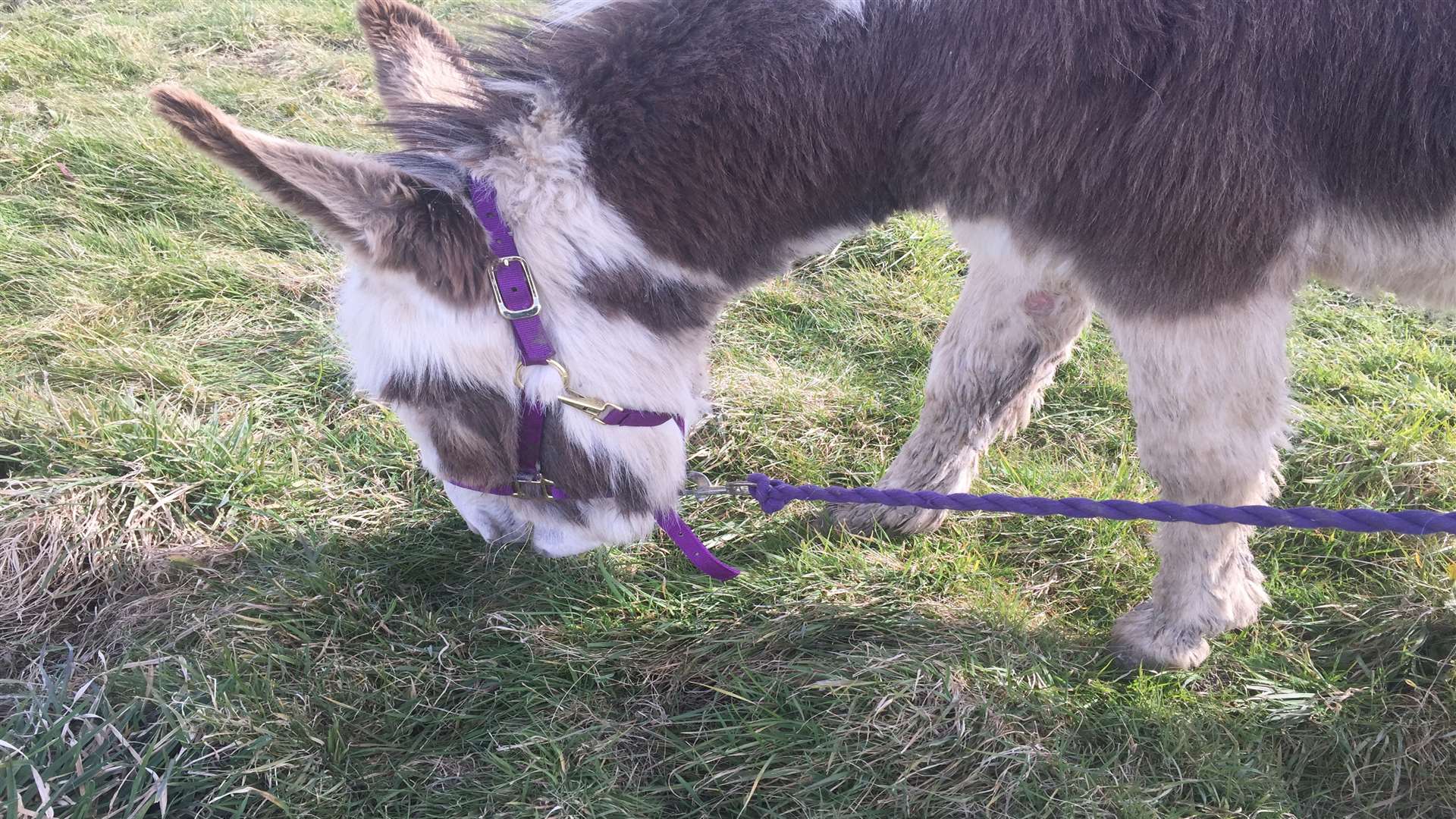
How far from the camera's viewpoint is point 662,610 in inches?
91.0

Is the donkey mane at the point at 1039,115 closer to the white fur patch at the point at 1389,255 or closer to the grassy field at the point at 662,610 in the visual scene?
the white fur patch at the point at 1389,255

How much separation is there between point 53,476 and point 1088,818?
2.76m

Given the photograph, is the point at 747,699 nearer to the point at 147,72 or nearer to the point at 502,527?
the point at 502,527

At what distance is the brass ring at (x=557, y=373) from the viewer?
1.62 m

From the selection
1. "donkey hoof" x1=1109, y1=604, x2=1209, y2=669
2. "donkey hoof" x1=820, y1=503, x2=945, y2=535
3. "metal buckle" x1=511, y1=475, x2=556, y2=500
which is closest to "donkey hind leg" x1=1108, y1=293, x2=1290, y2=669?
"donkey hoof" x1=1109, y1=604, x2=1209, y2=669

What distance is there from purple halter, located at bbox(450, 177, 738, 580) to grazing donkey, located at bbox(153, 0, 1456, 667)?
0.05ft

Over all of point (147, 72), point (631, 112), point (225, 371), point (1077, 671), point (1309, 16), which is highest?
point (1309, 16)

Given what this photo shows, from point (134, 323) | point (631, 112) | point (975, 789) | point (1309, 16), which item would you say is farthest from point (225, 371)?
point (1309, 16)

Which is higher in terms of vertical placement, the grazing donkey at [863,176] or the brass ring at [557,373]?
the grazing donkey at [863,176]

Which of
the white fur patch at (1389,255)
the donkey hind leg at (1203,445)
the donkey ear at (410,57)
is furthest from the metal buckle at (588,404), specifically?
the white fur patch at (1389,255)

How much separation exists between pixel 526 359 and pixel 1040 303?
4.34ft

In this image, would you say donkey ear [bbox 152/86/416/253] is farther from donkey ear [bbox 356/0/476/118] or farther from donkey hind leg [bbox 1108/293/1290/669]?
donkey hind leg [bbox 1108/293/1290/669]

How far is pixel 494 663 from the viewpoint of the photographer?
6.97ft

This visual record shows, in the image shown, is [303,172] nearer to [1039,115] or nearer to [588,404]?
[588,404]
